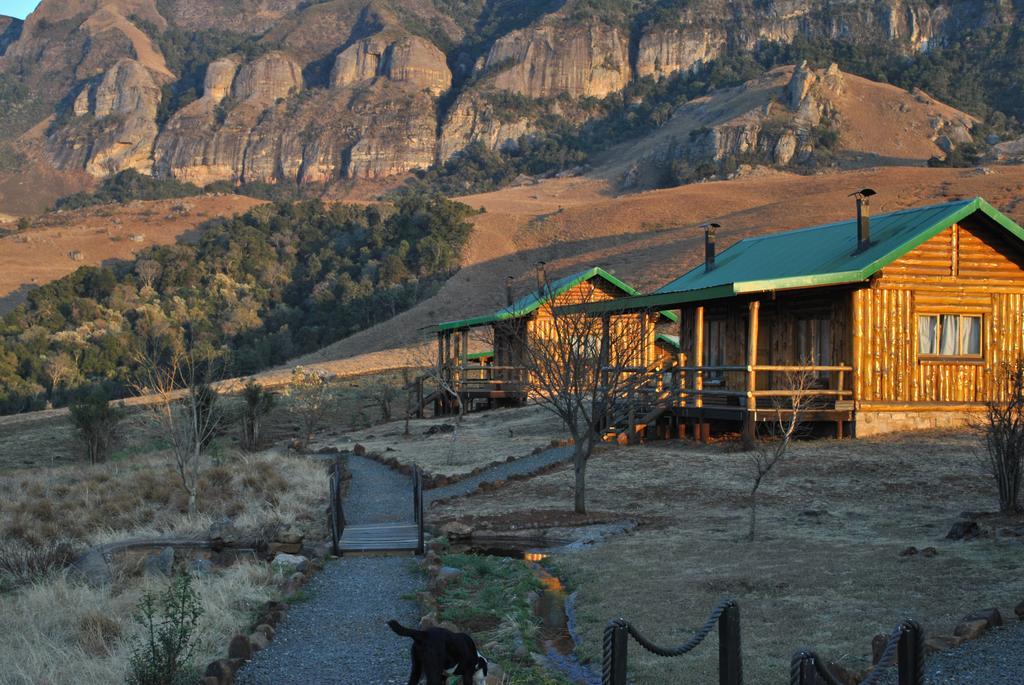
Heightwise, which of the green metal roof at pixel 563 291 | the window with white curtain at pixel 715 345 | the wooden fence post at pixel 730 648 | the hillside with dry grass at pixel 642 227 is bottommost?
the wooden fence post at pixel 730 648

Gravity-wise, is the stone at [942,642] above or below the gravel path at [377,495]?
above

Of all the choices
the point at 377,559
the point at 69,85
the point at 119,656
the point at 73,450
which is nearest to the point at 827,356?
the point at 377,559

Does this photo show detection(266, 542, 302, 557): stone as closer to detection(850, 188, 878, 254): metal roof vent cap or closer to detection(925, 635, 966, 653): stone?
detection(925, 635, 966, 653): stone

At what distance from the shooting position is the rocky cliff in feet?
488

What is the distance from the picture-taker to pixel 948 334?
67.3 ft

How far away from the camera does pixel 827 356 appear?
2102 cm

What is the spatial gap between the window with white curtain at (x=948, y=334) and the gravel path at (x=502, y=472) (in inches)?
300

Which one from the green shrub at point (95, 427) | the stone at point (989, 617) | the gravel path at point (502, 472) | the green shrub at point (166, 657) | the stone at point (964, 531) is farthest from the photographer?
the green shrub at point (95, 427)

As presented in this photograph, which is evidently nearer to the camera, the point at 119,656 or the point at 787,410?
the point at 119,656

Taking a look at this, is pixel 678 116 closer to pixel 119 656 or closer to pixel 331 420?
pixel 331 420

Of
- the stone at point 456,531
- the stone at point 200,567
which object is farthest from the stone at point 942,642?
the stone at point 200,567

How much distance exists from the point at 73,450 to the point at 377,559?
22.6m

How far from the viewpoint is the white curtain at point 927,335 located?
20484 millimetres

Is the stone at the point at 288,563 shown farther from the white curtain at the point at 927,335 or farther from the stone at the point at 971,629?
the white curtain at the point at 927,335
